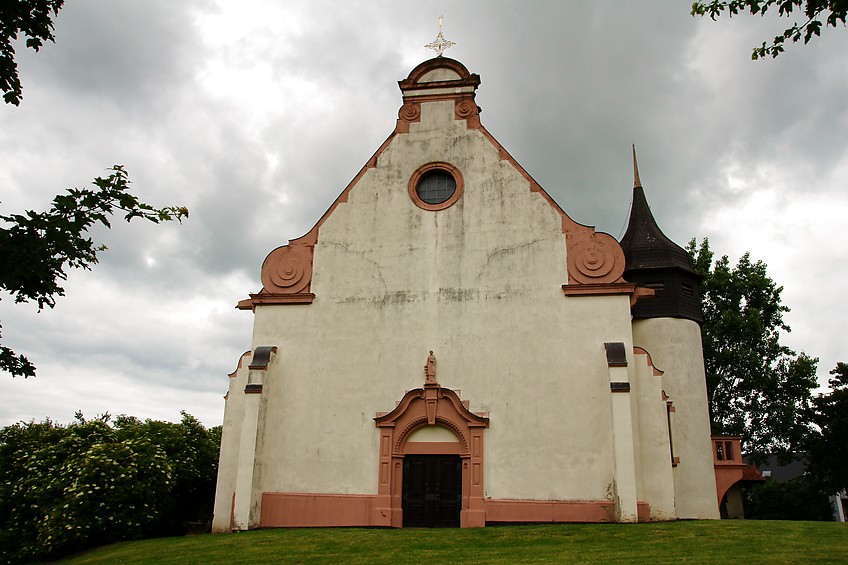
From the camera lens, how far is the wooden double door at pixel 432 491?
694 inches

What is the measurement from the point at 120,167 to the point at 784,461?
3115 cm

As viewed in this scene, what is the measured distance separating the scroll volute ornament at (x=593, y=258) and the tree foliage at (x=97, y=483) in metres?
12.9

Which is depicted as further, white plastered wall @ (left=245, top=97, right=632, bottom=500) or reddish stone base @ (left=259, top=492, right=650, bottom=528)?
white plastered wall @ (left=245, top=97, right=632, bottom=500)

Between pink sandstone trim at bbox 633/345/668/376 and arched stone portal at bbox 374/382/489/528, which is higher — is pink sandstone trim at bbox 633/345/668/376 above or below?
above

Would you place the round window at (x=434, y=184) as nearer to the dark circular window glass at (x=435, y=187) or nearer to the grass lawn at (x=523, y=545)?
the dark circular window glass at (x=435, y=187)

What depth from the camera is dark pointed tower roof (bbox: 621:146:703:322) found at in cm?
2195

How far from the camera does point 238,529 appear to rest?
17.5 meters

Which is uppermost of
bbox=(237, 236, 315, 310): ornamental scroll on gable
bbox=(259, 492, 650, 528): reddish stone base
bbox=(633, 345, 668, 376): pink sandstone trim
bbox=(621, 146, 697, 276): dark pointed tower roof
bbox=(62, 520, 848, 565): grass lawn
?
bbox=(621, 146, 697, 276): dark pointed tower roof

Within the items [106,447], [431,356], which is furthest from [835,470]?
[106,447]

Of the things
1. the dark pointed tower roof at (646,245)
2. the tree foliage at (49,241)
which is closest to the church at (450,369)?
the dark pointed tower roof at (646,245)

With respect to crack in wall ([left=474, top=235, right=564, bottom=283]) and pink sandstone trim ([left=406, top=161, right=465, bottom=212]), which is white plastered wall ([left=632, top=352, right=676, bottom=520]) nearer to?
crack in wall ([left=474, top=235, right=564, bottom=283])

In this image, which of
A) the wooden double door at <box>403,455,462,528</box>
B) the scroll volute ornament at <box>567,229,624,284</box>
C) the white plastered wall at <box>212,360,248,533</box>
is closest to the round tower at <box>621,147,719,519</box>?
the scroll volute ornament at <box>567,229,624,284</box>

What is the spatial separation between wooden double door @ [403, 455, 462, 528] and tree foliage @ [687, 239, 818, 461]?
61.3 ft

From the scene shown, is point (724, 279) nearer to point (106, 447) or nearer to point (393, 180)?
point (393, 180)
